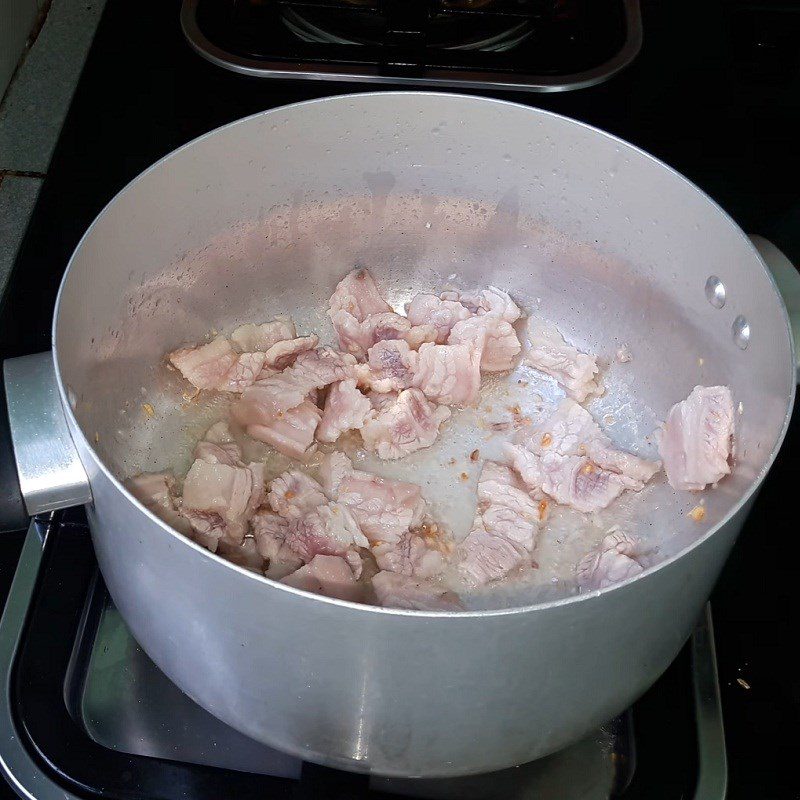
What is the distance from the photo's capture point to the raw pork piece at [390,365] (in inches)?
46.7

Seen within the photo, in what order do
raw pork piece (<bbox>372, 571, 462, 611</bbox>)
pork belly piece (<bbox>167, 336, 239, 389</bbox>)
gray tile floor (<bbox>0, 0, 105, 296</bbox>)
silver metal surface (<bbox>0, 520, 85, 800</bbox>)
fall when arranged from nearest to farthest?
silver metal surface (<bbox>0, 520, 85, 800</bbox>)
raw pork piece (<bbox>372, 571, 462, 611</bbox>)
pork belly piece (<bbox>167, 336, 239, 389</bbox>)
gray tile floor (<bbox>0, 0, 105, 296</bbox>)

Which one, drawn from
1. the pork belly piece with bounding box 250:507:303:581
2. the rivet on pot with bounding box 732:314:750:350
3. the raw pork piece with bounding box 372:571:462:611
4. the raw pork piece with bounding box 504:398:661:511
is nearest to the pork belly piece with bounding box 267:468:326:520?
the pork belly piece with bounding box 250:507:303:581

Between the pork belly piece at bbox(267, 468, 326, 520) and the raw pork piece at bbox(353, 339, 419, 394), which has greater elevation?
the raw pork piece at bbox(353, 339, 419, 394)

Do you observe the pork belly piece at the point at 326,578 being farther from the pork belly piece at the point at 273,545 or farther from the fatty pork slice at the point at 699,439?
the fatty pork slice at the point at 699,439

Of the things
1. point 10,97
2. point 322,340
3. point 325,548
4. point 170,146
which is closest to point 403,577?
point 325,548

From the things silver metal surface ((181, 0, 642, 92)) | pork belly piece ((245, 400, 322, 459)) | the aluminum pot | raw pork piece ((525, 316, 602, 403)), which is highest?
silver metal surface ((181, 0, 642, 92))

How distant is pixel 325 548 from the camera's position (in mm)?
1010

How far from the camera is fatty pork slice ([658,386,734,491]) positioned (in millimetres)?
1003

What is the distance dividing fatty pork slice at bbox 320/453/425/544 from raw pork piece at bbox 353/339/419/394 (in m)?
0.14

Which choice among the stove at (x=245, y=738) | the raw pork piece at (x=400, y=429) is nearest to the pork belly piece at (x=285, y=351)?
the raw pork piece at (x=400, y=429)

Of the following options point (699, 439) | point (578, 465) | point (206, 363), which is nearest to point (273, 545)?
point (206, 363)

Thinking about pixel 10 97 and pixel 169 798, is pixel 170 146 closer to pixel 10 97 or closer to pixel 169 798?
pixel 10 97

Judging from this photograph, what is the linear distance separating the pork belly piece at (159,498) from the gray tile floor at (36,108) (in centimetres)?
51

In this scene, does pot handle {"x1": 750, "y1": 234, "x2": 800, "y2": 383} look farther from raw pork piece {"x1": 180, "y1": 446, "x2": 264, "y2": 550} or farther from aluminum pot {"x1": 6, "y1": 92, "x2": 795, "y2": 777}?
raw pork piece {"x1": 180, "y1": 446, "x2": 264, "y2": 550}
